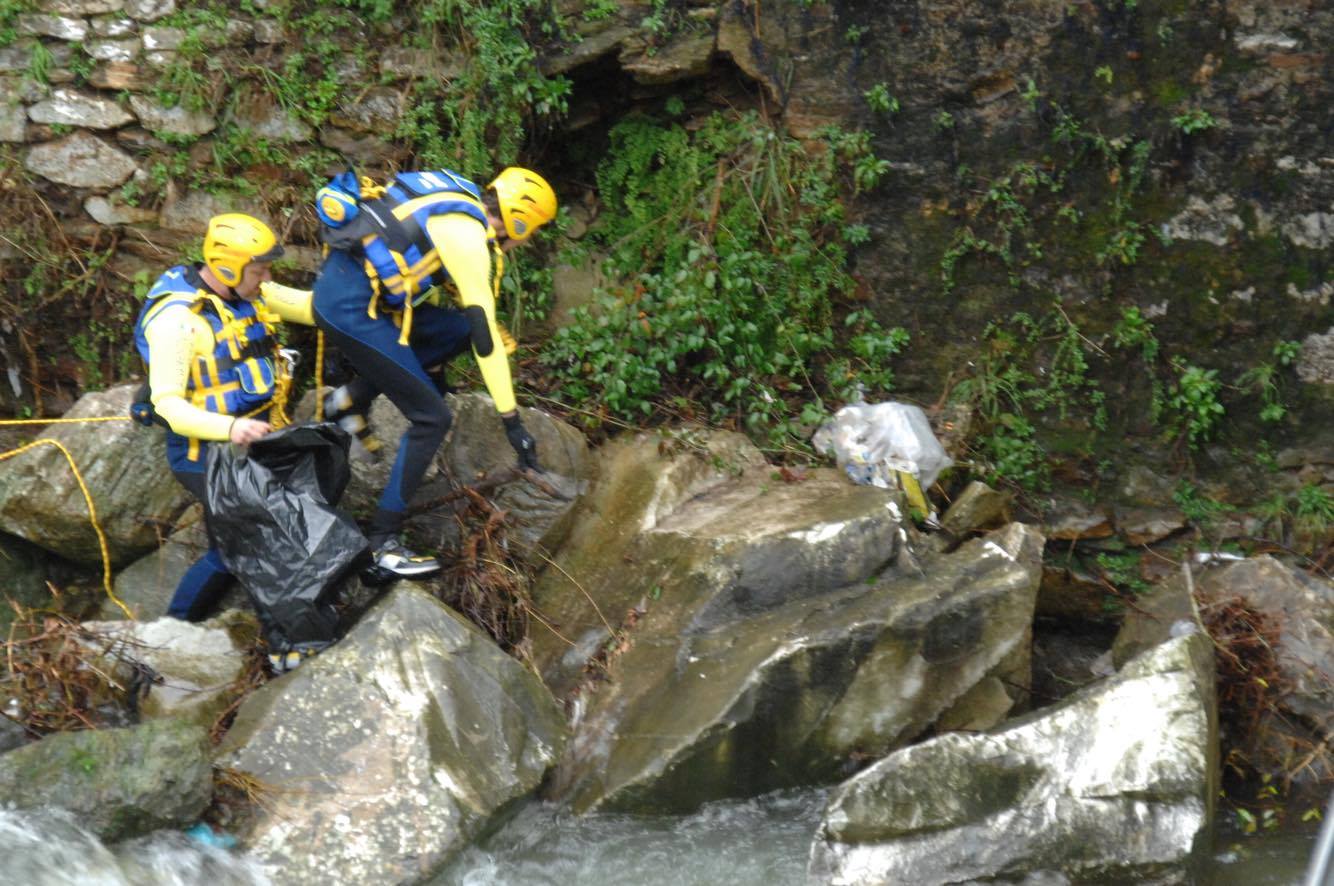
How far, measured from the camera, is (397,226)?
466 centimetres

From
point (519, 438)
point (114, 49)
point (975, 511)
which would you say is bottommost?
point (975, 511)

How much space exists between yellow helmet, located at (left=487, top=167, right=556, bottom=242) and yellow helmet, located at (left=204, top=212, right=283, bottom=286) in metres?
0.84

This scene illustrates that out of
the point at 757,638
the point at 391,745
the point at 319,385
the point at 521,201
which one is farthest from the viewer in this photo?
the point at 319,385

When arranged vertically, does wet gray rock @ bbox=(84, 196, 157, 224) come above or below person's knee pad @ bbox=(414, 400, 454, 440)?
above

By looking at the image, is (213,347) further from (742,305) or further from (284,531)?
(742,305)

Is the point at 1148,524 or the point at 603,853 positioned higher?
the point at 1148,524

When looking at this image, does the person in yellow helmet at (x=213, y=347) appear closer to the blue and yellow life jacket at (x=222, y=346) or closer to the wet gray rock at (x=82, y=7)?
the blue and yellow life jacket at (x=222, y=346)

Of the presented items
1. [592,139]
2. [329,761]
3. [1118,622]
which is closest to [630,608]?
[329,761]

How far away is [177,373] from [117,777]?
1284mm

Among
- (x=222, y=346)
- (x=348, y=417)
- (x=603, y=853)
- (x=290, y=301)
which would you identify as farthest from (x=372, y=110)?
(x=603, y=853)

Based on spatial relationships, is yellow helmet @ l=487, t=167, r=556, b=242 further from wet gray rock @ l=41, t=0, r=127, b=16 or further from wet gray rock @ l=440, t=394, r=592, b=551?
wet gray rock @ l=41, t=0, r=127, b=16

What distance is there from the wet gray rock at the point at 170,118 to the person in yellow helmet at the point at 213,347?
1699 millimetres

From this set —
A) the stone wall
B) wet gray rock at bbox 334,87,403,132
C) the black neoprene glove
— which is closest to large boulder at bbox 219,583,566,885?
the black neoprene glove

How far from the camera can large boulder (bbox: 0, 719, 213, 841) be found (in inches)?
149
